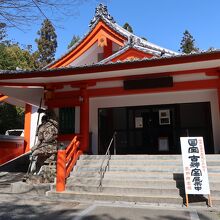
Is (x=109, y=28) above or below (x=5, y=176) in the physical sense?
above

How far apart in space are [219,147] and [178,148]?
212 cm

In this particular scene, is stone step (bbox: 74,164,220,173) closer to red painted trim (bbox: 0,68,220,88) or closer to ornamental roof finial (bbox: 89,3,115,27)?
red painted trim (bbox: 0,68,220,88)

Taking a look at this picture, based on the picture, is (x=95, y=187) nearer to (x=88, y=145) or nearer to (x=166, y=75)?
(x=88, y=145)

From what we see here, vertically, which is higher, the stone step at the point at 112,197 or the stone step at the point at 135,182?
the stone step at the point at 135,182

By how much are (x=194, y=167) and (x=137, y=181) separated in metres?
1.76

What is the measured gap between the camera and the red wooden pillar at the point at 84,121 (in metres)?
11.0

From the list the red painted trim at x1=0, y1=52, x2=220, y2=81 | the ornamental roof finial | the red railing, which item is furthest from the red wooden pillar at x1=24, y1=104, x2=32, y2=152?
the red railing

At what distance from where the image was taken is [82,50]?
1594 centimetres

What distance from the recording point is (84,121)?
36.6 ft

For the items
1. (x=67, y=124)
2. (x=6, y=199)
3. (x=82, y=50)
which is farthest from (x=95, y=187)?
(x=82, y=50)

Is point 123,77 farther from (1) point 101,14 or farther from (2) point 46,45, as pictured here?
(2) point 46,45

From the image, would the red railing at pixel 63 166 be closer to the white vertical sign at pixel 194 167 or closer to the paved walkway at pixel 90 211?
the paved walkway at pixel 90 211

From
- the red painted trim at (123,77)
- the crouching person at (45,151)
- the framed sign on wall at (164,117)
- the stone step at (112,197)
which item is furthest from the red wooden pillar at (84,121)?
the framed sign on wall at (164,117)

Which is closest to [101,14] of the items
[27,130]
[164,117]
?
[164,117]
